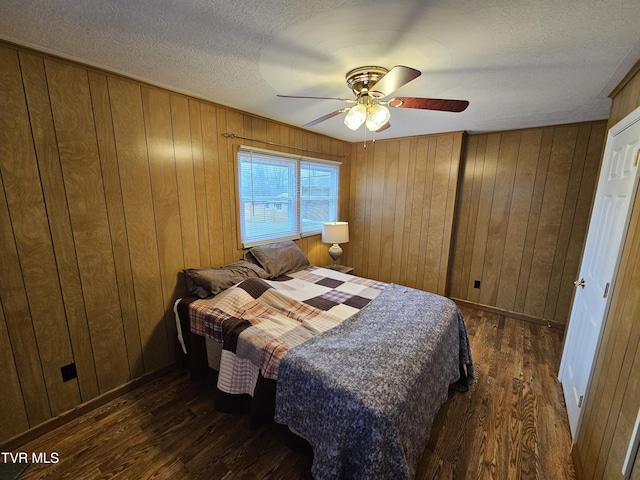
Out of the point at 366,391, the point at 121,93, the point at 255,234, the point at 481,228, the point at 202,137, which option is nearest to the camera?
the point at 366,391

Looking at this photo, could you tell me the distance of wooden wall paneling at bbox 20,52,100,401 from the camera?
4.77 feet

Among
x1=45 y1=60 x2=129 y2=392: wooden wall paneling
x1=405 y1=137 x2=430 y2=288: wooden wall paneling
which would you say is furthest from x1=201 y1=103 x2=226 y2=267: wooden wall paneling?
x1=405 y1=137 x2=430 y2=288: wooden wall paneling

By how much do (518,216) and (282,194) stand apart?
2822 millimetres

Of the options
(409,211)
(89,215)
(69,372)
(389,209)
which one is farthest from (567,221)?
(69,372)

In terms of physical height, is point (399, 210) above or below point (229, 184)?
below


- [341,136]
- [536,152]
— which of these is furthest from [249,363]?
[536,152]

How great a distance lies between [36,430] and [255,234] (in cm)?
203

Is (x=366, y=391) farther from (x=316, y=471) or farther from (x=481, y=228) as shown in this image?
(x=481, y=228)

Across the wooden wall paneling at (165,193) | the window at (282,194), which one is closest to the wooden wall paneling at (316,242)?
the window at (282,194)

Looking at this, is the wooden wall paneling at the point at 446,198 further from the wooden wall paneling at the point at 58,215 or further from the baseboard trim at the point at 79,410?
the wooden wall paneling at the point at 58,215

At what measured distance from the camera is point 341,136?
353cm

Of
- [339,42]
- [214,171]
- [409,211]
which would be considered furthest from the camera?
[409,211]

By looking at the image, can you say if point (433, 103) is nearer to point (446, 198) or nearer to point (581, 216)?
point (446, 198)

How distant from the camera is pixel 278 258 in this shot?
274 centimetres
